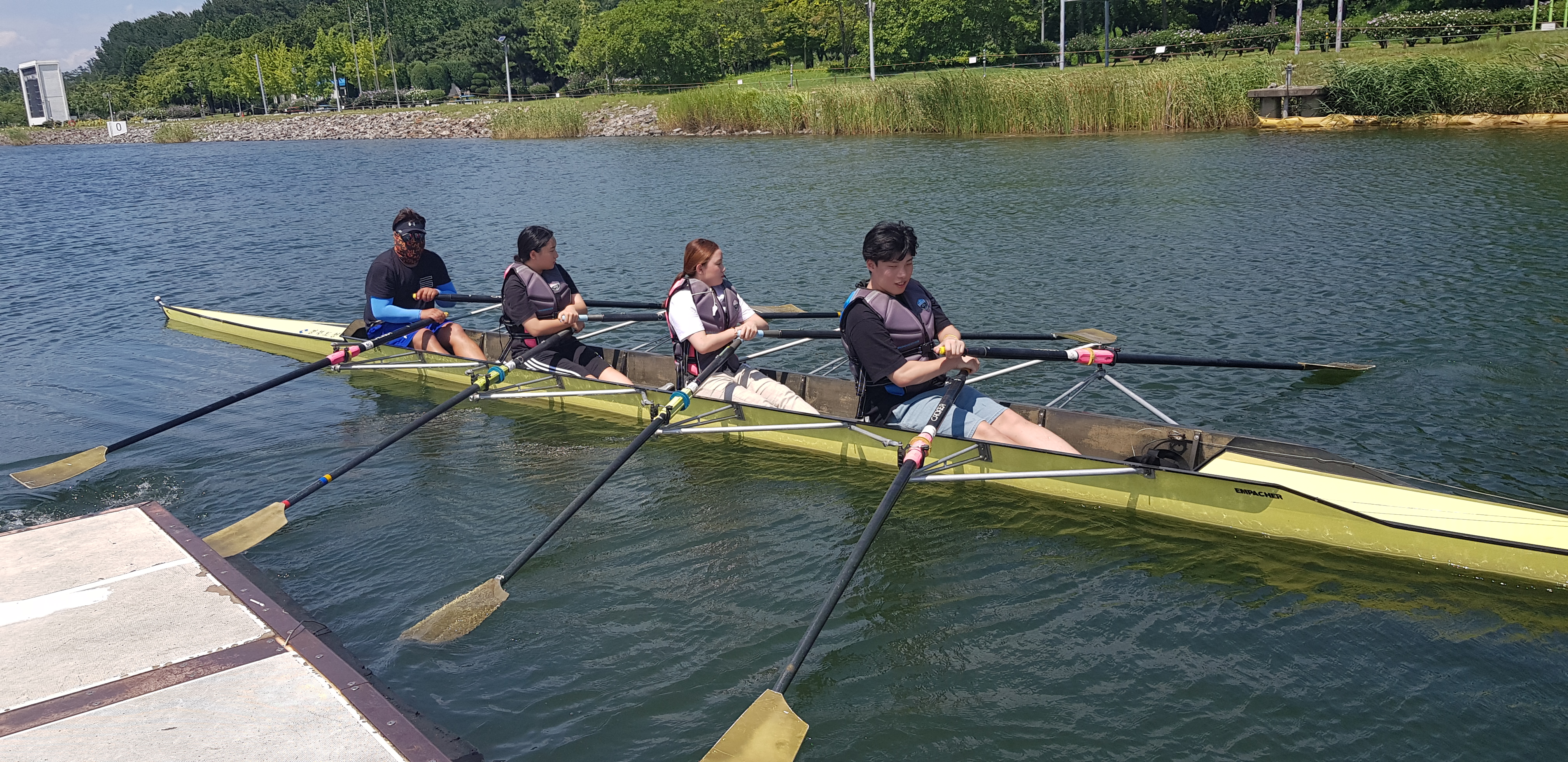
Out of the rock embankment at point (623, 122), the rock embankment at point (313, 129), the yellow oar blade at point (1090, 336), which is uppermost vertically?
the rock embankment at point (313, 129)

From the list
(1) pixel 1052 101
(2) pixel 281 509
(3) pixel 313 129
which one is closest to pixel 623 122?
(1) pixel 1052 101

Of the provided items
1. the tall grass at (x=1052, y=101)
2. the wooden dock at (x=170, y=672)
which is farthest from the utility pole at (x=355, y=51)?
the wooden dock at (x=170, y=672)

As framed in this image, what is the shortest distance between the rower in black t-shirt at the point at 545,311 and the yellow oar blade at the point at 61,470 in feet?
12.4

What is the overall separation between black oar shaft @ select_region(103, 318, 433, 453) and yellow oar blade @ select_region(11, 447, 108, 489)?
0.35 ft

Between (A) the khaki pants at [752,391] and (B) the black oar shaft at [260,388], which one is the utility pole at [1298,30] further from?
(B) the black oar shaft at [260,388]

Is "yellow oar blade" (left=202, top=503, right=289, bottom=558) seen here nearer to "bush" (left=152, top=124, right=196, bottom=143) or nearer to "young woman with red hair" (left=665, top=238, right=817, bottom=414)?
"young woman with red hair" (left=665, top=238, right=817, bottom=414)

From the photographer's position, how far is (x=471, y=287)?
55.5 feet

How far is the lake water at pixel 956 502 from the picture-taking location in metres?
5.64

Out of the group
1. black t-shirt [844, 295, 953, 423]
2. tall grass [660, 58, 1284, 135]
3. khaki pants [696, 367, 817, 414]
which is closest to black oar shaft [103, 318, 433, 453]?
khaki pants [696, 367, 817, 414]

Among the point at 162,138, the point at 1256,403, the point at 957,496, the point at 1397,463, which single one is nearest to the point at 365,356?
the point at 957,496

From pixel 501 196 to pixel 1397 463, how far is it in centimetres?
2438

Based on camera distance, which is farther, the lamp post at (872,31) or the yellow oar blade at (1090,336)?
the lamp post at (872,31)

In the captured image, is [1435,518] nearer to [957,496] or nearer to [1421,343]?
[957,496]

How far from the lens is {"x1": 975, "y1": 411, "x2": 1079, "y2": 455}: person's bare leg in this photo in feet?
24.5
